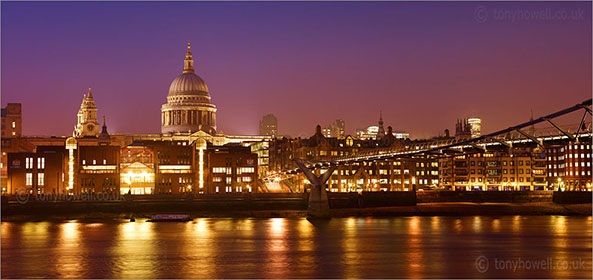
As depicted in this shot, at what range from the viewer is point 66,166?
104 m

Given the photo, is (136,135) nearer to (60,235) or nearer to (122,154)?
(122,154)

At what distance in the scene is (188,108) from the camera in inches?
7480

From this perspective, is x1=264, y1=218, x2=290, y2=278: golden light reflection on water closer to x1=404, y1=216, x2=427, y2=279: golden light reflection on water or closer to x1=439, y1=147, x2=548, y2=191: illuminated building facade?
x1=404, y1=216, x2=427, y2=279: golden light reflection on water

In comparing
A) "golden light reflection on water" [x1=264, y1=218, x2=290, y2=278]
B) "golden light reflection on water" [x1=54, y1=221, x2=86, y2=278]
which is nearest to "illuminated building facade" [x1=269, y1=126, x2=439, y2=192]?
"golden light reflection on water" [x1=264, y1=218, x2=290, y2=278]

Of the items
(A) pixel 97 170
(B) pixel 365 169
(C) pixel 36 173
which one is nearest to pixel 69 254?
(C) pixel 36 173

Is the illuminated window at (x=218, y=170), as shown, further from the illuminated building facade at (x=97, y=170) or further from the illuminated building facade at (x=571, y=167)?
the illuminated building facade at (x=571, y=167)

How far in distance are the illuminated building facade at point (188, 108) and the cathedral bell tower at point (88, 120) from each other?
59.4ft

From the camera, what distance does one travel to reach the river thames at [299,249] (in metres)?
46.5

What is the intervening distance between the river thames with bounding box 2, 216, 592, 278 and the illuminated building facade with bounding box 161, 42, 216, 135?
113m

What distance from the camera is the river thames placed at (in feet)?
153

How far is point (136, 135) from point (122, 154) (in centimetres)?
7673

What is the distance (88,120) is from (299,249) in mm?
133034

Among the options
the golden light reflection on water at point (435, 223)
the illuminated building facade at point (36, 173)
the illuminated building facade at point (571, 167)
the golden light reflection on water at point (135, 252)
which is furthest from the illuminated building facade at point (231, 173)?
the illuminated building facade at point (571, 167)

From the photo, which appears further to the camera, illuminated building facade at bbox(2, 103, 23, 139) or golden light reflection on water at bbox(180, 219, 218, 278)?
illuminated building facade at bbox(2, 103, 23, 139)
